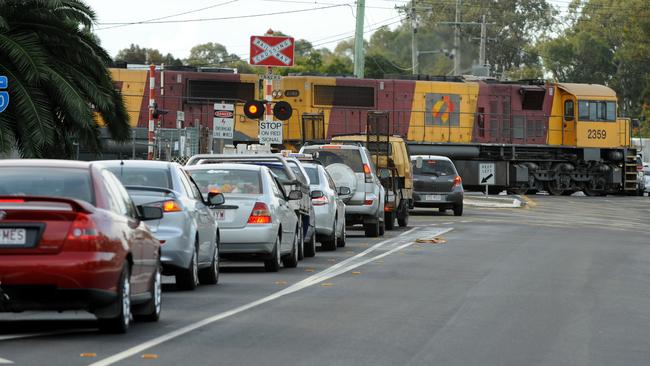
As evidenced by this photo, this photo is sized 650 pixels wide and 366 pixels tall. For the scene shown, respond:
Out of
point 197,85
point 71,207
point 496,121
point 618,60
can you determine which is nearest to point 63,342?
point 71,207

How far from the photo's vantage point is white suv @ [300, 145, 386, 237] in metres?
28.4

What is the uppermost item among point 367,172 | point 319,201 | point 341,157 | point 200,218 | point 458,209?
point 341,157

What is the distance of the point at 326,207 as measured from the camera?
24.4m

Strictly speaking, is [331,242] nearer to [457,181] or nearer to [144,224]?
[144,224]

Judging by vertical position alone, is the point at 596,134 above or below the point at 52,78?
below

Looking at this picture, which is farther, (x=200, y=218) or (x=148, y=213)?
(x=200, y=218)

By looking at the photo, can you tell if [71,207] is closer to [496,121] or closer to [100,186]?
[100,186]

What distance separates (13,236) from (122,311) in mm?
1121

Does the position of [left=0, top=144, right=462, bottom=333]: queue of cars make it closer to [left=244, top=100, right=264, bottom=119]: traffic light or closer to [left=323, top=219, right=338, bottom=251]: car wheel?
[left=323, top=219, right=338, bottom=251]: car wheel

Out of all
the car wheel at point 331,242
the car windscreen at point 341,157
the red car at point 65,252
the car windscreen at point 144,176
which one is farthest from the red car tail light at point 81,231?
the car windscreen at point 341,157

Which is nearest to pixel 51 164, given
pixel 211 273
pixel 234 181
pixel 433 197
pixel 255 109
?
pixel 211 273

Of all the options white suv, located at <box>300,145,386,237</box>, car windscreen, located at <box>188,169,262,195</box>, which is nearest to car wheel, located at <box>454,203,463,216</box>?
white suv, located at <box>300,145,386,237</box>

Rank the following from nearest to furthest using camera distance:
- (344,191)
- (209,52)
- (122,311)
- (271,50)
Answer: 1. (122,311)
2. (344,191)
3. (271,50)
4. (209,52)

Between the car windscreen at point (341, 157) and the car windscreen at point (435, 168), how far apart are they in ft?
35.3
